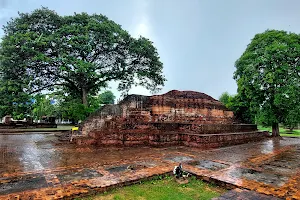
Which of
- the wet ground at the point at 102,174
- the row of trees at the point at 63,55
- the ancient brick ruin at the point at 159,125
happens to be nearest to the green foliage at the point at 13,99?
the row of trees at the point at 63,55

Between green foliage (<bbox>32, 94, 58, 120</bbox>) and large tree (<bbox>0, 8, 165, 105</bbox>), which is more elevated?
large tree (<bbox>0, 8, 165, 105</bbox>)

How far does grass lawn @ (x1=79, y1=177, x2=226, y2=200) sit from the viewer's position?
3.44 metres

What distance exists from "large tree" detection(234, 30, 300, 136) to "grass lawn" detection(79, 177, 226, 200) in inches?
449

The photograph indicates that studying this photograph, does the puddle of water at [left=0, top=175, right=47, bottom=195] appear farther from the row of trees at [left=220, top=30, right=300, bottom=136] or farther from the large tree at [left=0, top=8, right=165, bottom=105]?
the row of trees at [left=220, top=30, right=300, bottom=136]

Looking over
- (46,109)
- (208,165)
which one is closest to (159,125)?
(208,165)

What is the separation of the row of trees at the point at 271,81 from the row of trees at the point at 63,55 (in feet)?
24.3

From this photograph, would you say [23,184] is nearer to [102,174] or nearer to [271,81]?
[102,174]

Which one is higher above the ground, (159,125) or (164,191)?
(159,125)

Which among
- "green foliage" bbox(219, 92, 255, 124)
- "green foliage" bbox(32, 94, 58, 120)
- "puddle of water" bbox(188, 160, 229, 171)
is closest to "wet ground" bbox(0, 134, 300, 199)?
"puddle of water" bbox(188, 160, 229, 171)

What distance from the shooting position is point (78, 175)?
4.32 meters

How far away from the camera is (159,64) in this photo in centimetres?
1844

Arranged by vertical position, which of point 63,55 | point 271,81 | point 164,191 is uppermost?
point 63,55

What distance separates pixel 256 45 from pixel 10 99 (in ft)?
56.7

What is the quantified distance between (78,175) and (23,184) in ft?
3.19
